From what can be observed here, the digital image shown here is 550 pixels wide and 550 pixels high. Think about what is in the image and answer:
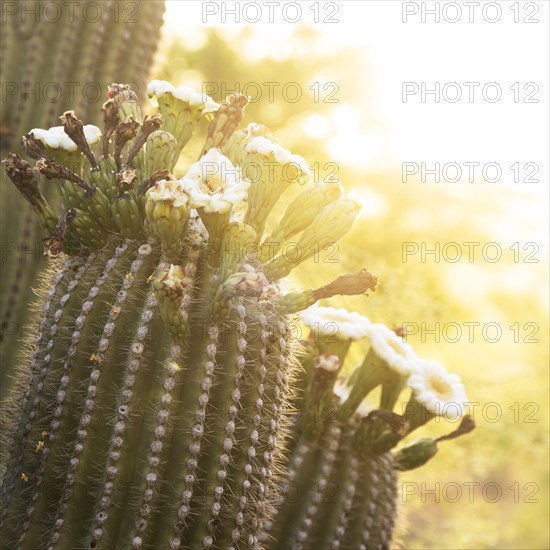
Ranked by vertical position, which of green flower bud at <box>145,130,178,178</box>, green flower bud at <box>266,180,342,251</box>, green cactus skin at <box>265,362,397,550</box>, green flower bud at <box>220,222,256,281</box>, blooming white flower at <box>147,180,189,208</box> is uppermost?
green flower bud at <box>145,130,178,178</box>

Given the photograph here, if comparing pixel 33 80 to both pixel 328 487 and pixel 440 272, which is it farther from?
pixel 440 272

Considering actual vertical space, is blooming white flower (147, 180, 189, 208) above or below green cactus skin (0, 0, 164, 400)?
below

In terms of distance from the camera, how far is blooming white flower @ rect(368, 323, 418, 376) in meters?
2.35

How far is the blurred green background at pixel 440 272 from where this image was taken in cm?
455

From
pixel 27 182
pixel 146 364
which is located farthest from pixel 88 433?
pixel 27 182

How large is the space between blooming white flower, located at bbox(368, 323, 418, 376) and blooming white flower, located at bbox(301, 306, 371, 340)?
1.5 inches

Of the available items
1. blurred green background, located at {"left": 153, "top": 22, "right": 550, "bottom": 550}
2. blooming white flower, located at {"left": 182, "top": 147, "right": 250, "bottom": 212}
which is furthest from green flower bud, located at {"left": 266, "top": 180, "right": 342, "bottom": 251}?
blurred green background, located at {"left": 153, "top": 22, "right": 550, "bottom": 550}

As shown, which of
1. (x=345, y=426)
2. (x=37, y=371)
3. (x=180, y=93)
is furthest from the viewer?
(x=345, y=426)

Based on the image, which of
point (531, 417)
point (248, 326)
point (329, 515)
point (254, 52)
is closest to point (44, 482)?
point (248, 326)

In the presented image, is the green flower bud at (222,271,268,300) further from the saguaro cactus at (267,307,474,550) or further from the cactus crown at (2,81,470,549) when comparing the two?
the saguaro cactus at (267,307,474,550)

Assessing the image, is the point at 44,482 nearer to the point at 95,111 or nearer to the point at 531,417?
the point at 95,111

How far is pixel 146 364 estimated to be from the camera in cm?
185

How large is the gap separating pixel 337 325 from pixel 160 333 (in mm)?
716

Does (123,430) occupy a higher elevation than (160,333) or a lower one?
lower
